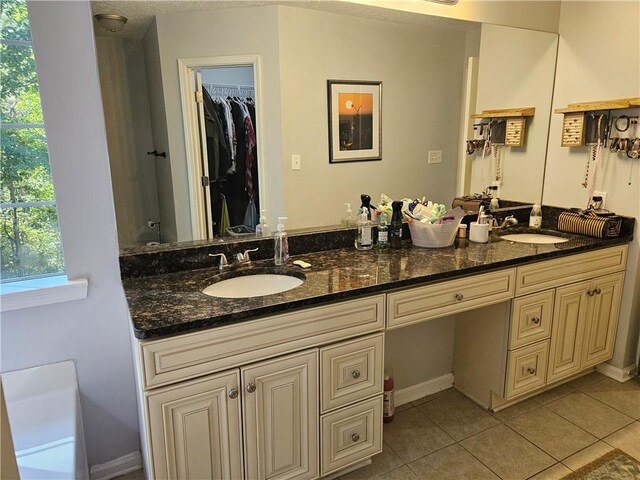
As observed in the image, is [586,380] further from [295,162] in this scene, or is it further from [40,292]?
[40,292]

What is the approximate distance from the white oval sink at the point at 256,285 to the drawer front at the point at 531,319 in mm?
1073

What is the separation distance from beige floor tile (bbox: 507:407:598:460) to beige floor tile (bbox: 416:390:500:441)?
136 millimetres

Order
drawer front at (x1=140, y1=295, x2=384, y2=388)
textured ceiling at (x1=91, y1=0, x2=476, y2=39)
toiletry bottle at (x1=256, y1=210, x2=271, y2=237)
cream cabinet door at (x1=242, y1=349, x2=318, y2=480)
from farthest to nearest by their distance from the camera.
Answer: toiletry bottle at (x1=256, y1=210, x2=271, y2=237)
textured ceiling at (x1=91, y1=0, x2=476, y2=39)
cream cabinet door at (x1=242, y1=349, x2=318, y2=480)
drawer front at (x1=140, y1=295, x2=384, y2=388)

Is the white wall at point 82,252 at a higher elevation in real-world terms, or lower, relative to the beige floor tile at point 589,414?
higher

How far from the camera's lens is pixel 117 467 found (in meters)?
1.82

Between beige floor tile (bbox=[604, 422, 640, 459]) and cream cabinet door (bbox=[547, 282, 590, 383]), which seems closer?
beige floor tile (bbox=[604, 422, 640, 459])

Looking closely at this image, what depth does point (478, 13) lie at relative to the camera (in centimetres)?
227

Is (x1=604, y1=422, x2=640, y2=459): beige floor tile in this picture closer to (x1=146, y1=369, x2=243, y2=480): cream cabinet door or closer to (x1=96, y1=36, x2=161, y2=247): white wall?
(x1=146, y1=369, x2=243, y2=480): cream cabinet door

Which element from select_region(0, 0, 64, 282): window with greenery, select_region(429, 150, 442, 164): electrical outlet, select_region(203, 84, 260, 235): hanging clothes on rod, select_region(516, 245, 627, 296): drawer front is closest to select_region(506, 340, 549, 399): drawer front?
select_region(516, 245, 627, 296): drawer front

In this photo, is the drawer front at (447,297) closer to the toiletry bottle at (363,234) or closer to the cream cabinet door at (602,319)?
the toiletry bottle at (363,234)

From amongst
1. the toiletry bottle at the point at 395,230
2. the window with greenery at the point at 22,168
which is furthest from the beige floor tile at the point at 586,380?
the window with greenery at the point at 22,168

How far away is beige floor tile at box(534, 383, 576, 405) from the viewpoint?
238 centimetres

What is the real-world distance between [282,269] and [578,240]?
1.62 metres

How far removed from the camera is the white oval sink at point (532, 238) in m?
2.42
